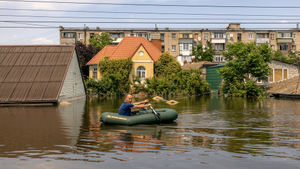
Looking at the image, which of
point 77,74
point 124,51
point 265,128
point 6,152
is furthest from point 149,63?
point 6,152

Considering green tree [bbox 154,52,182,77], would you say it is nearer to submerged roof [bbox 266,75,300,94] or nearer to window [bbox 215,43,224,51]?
submerged roof [bbox 266,75,300,94]

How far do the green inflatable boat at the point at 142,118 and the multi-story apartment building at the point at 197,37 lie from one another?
225 feet

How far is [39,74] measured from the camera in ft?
112

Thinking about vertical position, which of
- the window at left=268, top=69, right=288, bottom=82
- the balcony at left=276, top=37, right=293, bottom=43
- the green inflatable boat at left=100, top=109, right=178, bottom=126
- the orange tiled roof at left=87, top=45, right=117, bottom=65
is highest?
the balcony at left=276, top=37, right=293, bottom=43

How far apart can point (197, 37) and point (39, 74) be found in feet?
196

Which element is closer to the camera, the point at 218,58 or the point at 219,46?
the point at 218,58

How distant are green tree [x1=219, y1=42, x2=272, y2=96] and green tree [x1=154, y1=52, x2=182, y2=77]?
8397mm

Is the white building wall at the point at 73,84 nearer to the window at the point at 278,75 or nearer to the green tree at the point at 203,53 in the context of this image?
the window at the point at 278,75

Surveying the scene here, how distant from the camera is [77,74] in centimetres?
3931

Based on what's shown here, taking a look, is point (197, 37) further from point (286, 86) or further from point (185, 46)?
point (286, 86)

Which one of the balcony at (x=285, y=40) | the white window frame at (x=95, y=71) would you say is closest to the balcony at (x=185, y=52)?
the balcony at (x=285, y=40)

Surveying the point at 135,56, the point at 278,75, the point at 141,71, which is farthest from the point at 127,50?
the point at 278,75

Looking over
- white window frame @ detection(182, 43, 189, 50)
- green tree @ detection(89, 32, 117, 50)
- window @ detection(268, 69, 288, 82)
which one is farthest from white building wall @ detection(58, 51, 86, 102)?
white window frame @ detection(182, 43, 189, 50)

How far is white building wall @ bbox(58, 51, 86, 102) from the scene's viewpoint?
110 ft
